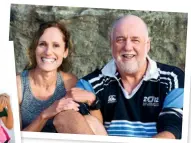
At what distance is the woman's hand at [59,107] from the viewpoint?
1.07 meters

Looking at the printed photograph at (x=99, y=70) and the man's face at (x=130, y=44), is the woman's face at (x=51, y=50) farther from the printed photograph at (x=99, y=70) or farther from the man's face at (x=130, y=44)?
the man's face at (x=130, y=44)

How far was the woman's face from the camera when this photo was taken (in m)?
1.07

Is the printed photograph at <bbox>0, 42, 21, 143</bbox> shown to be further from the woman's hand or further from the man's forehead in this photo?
the man's forehead

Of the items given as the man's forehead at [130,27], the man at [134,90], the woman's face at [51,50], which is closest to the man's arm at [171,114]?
the man at [134,90]

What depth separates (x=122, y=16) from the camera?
1060 millimetres

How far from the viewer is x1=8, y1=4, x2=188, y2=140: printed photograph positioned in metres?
1.06

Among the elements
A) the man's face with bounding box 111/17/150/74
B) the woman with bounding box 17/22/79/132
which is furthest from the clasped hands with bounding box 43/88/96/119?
the man's face with bounding box 111/17/150/74

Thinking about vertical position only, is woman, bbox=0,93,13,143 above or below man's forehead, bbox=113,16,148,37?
below

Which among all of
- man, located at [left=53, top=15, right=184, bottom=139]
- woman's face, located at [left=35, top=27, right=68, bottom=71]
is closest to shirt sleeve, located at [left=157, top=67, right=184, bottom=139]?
man, located at [left=53, top=15, right=184, bottom=139]

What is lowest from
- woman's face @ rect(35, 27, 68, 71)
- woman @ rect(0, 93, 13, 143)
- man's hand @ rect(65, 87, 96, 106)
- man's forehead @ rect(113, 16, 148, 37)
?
woman @ rect(0, 93, 13, 143)

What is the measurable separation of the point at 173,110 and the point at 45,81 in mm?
295

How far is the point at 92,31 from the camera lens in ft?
3.50

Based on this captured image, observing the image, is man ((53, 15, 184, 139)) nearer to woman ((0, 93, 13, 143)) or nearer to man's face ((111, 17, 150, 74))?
man's face ((111, 17, 150, 74))

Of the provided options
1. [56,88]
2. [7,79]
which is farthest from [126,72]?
[7,79]
